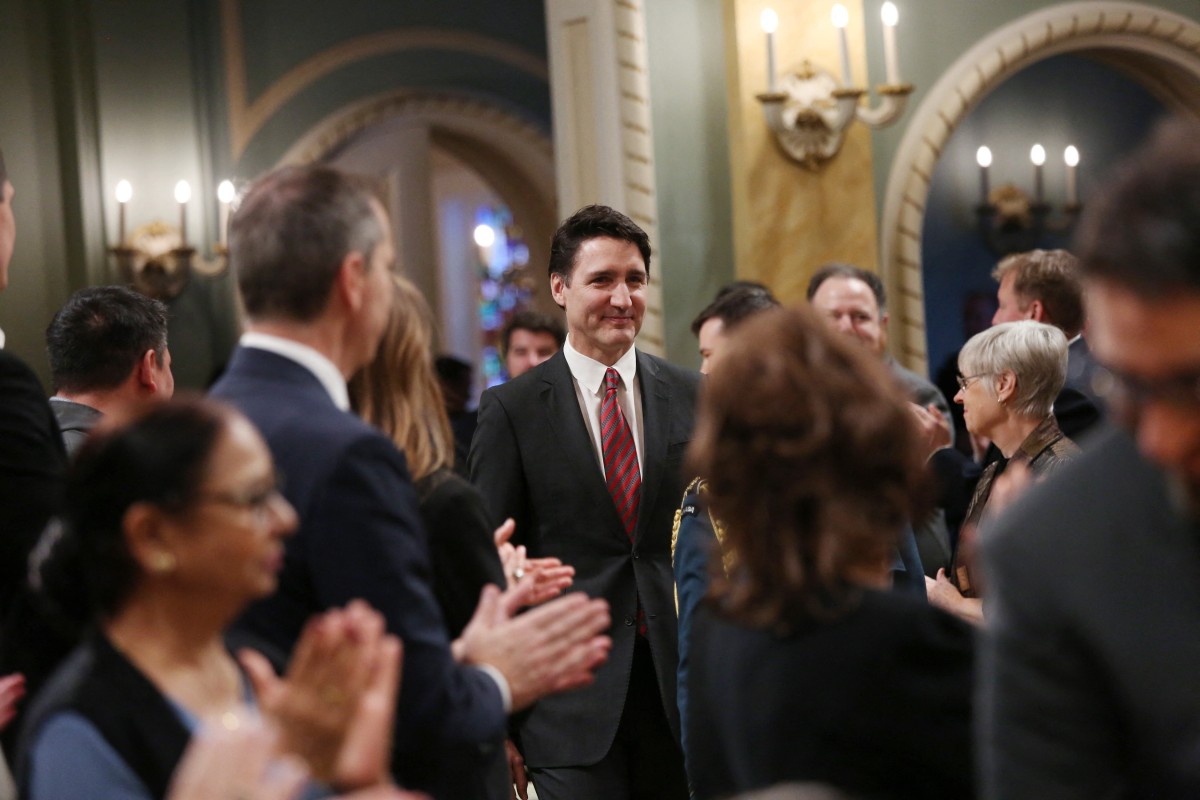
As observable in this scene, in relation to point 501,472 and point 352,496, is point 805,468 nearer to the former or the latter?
point 352,496

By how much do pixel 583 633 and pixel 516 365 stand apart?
3.68m

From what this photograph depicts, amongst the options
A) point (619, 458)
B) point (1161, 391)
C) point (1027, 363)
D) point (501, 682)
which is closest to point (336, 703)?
point (501, 682)

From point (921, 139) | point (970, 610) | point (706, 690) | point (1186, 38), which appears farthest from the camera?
point (1186, 38)

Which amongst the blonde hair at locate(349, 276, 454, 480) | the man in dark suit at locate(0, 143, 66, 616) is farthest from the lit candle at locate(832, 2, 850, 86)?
the man in dark suit at locate(0, 143, 66, 616)

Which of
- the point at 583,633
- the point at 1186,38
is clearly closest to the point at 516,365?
the point at 1186,38

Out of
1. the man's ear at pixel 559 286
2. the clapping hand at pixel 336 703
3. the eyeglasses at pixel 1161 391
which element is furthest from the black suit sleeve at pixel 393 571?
the man's ear at pixel 559 286

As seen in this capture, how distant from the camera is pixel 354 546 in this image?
1.73 metres

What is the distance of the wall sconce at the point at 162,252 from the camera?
21.4 ft

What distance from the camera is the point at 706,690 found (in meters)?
1.64

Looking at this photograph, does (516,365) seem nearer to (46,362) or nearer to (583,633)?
(46,362)

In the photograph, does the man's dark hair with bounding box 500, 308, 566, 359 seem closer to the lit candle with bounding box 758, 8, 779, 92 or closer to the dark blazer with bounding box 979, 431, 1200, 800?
the lit candle with bounding box 758, 8, 779, 92

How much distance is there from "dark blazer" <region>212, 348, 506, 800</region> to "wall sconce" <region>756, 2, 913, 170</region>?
3874 mm

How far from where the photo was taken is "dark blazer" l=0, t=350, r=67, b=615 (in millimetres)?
2293

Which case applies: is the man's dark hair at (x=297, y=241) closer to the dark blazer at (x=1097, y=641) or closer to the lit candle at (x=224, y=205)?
the dark blazer at (x=1097, y=641)
